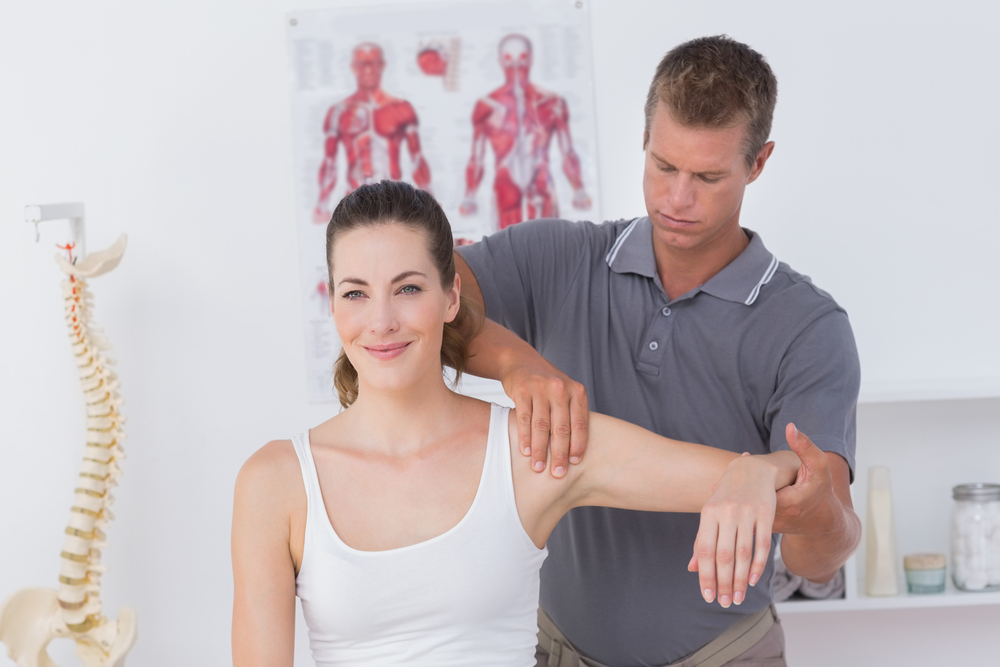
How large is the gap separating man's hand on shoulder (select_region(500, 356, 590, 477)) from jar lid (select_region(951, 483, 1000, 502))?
141cm

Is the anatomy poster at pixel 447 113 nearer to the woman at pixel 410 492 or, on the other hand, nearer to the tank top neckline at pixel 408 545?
the woman at pixel 410 492

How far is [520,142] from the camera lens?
2605 mm

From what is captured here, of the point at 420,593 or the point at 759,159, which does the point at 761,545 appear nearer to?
the point at 420,593

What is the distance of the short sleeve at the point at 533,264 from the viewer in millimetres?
1728

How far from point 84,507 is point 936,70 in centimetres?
231

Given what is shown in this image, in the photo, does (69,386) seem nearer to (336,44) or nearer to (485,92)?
(336,44)

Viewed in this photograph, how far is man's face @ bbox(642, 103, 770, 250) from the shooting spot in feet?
5.01

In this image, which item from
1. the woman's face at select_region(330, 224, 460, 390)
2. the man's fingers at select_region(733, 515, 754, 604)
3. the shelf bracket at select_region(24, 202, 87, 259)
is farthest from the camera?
the shelf bracket at select_region(24, 202, 87, 259)

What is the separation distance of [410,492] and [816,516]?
541 mm

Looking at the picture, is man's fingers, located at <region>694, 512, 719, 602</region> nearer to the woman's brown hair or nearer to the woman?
the woman

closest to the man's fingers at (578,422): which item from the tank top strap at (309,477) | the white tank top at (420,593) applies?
the white tank top at (420,593)

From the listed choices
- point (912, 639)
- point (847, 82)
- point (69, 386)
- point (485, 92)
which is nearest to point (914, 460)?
point (912, 639)

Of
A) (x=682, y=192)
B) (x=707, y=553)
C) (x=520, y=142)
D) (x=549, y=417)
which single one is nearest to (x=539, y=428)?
(x=549, y=417)

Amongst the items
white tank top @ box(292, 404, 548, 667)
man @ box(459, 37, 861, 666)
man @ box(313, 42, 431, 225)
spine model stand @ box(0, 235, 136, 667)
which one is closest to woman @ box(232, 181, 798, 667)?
white tank top @ box(292, 404, 548, 667)
